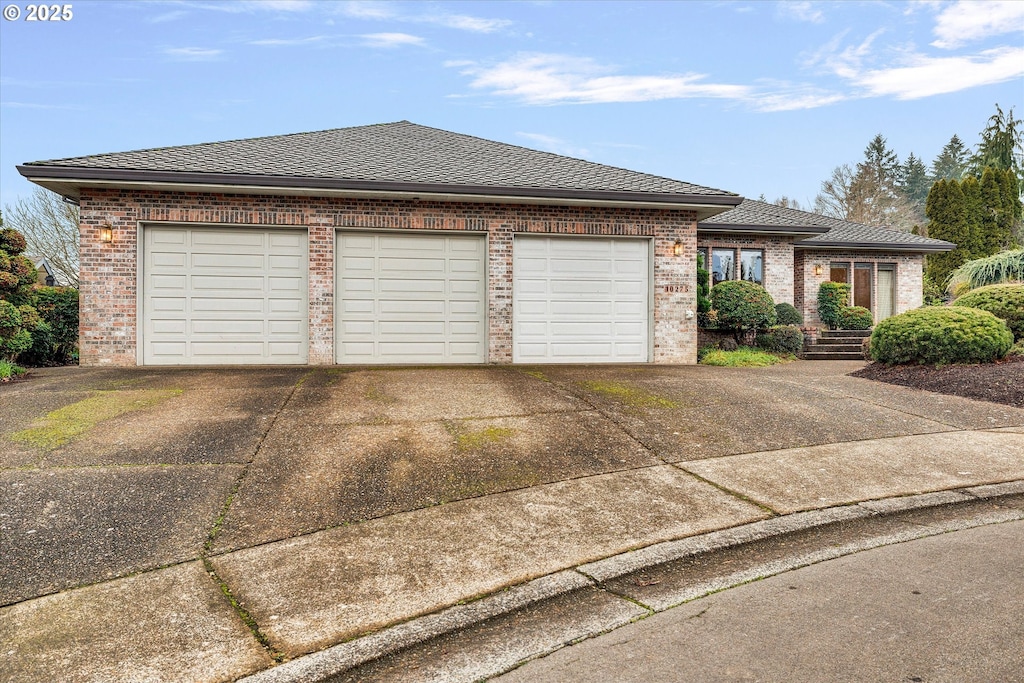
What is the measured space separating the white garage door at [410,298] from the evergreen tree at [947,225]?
22.8 meters

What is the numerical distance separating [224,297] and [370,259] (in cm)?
258

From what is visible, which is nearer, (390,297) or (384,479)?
(384,479)

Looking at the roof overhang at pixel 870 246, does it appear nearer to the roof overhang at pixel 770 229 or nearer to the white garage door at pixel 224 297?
the roof overhang at pixel 770 229

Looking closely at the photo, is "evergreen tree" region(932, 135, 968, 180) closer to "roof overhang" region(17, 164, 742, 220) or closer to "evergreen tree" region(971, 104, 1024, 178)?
"evergreen tree" region(971, 104, 1024, 178)

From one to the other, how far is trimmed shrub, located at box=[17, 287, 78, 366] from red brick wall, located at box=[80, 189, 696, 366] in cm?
109

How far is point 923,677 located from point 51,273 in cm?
2731

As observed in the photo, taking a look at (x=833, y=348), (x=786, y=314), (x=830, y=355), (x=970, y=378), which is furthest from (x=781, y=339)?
(x=970, y=378)

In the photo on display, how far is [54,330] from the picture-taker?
11.0 meters

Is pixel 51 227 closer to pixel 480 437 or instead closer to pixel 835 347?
pixel 480 437

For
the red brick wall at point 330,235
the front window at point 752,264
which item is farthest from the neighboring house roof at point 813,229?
the red brick wall at point 330,235

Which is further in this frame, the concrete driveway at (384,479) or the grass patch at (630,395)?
the grass patch at (630,395)

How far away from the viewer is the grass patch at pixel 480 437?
555cm

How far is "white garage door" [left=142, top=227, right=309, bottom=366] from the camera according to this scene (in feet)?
34.7

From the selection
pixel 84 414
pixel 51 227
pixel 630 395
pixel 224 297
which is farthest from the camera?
pixel 51 227
